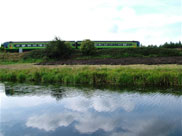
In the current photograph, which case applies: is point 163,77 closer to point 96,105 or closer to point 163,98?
point 163,98

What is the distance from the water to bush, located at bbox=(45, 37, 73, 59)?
26754mm

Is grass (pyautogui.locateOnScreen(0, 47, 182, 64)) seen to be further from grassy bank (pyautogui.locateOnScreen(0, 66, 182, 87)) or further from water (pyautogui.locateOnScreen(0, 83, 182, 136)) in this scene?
water (pyautogui.locateOnScreen(0, 83, 182, 136))

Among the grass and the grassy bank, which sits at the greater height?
the grass

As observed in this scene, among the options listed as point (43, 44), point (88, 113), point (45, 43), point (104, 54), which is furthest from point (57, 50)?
point (88, 113)

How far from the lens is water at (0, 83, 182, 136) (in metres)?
8.79

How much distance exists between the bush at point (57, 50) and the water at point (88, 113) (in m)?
26.8

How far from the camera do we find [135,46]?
51188 millimetres

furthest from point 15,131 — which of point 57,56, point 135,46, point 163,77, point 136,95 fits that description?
point 135,46

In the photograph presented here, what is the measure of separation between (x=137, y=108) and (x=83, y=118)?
10.4ft

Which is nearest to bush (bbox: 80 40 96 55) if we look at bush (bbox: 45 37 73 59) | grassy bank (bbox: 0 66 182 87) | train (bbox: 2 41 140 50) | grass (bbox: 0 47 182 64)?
grass (bbox: 0 47 182 64)

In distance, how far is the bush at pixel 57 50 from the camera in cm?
4222

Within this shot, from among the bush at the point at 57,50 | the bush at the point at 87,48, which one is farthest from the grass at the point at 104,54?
the bush at the point at 57,50

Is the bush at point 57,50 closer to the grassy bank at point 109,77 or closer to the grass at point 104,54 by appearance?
the grass at point 104,54

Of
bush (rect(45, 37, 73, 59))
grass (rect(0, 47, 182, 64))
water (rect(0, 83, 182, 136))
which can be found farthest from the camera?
grass (rect(0, 47, 182, 64))
